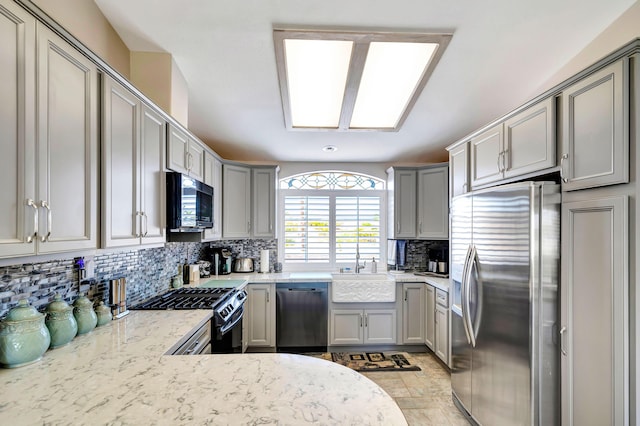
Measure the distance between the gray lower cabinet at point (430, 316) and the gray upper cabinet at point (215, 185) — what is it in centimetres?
247

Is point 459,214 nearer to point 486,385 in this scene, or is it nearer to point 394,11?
point 486,385

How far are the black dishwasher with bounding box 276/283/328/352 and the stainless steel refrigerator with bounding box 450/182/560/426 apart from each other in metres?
1.58

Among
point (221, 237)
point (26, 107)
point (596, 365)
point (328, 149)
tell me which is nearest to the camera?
point (26, 107)

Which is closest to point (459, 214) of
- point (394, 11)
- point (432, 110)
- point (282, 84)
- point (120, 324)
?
point (432, 110)

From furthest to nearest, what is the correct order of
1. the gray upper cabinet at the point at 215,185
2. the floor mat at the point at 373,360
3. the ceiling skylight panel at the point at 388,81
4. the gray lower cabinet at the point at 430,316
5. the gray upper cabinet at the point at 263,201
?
1. the gray upper cabinet at the point at 263,201
2. the gray lower cabinet at the point at 430,316
3. the floor mat at the point at 373,360
4. the gray upper cabinet at the point at 215,185
5. the ceiling skylight panel at the point at 388,81

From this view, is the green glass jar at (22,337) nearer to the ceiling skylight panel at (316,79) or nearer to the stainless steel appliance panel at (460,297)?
the ceiling skylight panel at (316,79)

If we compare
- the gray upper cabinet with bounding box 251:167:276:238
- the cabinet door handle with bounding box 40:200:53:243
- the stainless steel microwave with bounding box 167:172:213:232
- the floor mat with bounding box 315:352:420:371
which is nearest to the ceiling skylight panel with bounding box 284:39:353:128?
the gray upper cabinet with bounding box 251:167:276:238

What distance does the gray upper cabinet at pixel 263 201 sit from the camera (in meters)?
3.88

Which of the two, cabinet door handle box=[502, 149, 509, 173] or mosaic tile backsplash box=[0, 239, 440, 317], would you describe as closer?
mosaic tile backsplash box=[0, 239, 440, 317]

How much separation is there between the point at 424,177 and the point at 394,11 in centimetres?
241

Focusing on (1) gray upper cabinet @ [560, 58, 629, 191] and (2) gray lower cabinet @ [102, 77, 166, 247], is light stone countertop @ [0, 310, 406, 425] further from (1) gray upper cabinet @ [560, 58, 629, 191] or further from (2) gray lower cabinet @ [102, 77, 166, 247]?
(1) gray upper cabinet @ [560, 58, 629, 191]

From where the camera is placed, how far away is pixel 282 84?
2.47 meters

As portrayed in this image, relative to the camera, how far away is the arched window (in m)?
4.25

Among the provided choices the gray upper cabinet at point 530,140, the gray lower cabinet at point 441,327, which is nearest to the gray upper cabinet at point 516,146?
Result: the gray upper cabinet at point 530,140
